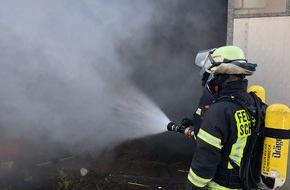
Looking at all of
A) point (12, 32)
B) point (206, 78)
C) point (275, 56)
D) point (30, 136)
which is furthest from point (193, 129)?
point (30, 136)

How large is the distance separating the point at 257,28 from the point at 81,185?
3203 millimetres

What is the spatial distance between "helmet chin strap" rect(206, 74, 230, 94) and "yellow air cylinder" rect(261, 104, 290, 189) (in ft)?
1.28

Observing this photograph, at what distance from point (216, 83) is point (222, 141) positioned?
452mm

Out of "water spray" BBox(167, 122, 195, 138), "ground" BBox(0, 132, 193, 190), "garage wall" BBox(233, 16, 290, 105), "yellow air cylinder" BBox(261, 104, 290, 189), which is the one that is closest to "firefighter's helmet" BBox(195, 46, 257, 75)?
"yellow air cylinder" BBox(261, 104, 290, 189)

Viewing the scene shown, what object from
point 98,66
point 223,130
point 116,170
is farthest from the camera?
point 116,170

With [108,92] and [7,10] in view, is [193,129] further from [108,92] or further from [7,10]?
[7,10]

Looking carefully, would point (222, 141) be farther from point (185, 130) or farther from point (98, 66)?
point (98, 66)

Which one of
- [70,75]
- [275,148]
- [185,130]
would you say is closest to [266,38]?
[185,130]

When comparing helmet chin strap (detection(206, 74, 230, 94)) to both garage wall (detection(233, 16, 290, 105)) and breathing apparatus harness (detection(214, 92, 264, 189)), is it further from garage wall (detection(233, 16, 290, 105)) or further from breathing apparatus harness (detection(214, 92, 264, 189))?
garage wall (detection(233, 16, 290, 105))

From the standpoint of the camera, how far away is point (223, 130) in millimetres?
2377

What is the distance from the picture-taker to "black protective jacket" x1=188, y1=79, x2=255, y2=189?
7.80 feet

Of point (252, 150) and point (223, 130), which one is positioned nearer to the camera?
point (223, 130)

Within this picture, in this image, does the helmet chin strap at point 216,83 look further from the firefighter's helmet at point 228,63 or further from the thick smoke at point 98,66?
the thick smoke at point 98,66

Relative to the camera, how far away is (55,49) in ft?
15.4
